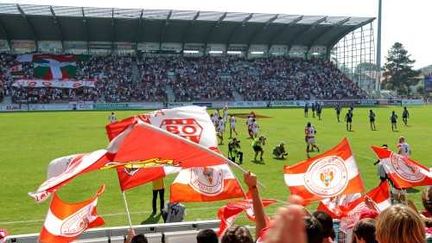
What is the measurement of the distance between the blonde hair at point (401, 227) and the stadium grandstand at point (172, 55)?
6508 centimetres

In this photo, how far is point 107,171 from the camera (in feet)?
68.3

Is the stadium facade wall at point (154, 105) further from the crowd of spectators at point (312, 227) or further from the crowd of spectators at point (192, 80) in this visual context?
the crowd of spectators at point (312, 227)

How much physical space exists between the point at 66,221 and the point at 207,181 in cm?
249

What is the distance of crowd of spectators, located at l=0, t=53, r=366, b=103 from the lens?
242ft

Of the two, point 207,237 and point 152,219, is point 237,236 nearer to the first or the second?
point 207,237

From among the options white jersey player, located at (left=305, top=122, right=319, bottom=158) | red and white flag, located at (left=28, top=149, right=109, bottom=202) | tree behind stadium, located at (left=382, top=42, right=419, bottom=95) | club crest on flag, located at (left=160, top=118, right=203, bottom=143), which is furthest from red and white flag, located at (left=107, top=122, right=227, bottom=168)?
tree behind stadium, located at (left=382, top=42, right=419, bottom=95)

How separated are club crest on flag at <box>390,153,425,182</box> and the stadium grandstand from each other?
59.7m

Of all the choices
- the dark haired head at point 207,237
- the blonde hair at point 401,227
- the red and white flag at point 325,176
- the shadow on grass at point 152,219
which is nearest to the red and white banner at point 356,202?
the red and white flag at point 325,176

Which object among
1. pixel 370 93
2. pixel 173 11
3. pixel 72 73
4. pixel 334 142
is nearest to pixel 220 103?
pixel 173 11

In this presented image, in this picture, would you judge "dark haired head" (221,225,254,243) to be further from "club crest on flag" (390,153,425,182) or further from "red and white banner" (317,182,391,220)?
"club crest on flag" (390,153,425,182)

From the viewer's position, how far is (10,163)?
22.5 meters

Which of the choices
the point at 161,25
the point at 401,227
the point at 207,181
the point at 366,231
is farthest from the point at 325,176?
the point at 161,25

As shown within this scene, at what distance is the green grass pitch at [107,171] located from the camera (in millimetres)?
14180

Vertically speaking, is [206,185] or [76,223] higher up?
[206,185]
